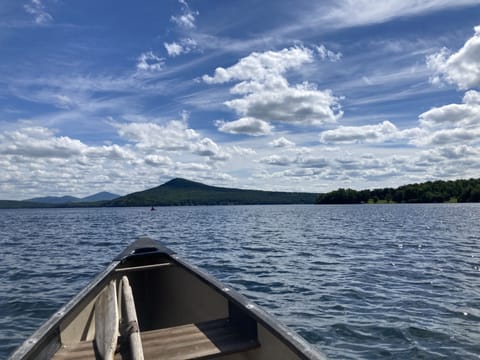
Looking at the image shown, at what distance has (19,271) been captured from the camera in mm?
16781

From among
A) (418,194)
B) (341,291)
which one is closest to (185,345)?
(341,291)

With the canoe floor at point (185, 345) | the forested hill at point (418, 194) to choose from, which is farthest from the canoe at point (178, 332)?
the forested hill at point (418, 194)

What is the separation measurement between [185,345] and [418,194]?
18124 cm

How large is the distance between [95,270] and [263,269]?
25.0 ft

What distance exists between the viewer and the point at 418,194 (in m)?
166

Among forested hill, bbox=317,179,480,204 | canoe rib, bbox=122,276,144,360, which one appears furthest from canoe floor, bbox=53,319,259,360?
forested hill, bbox=317,179,480,204

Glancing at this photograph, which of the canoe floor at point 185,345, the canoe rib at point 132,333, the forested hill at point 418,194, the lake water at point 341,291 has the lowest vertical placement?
the lake water at point 341,291

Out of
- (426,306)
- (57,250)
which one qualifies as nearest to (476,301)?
(426,306)

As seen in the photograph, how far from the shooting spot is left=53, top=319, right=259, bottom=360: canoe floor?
4.05 metres

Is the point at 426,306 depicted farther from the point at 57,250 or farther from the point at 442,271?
the point at 57,250

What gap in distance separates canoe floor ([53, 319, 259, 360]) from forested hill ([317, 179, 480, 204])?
172 meters

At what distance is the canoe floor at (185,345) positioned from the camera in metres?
4.05

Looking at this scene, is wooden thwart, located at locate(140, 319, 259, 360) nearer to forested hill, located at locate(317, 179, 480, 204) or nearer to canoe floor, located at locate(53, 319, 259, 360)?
canoe floor, located at locate(53, 319, 259, 360)

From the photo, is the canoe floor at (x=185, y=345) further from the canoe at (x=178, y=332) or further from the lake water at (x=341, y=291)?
the lake water at (x=341, y=291)
